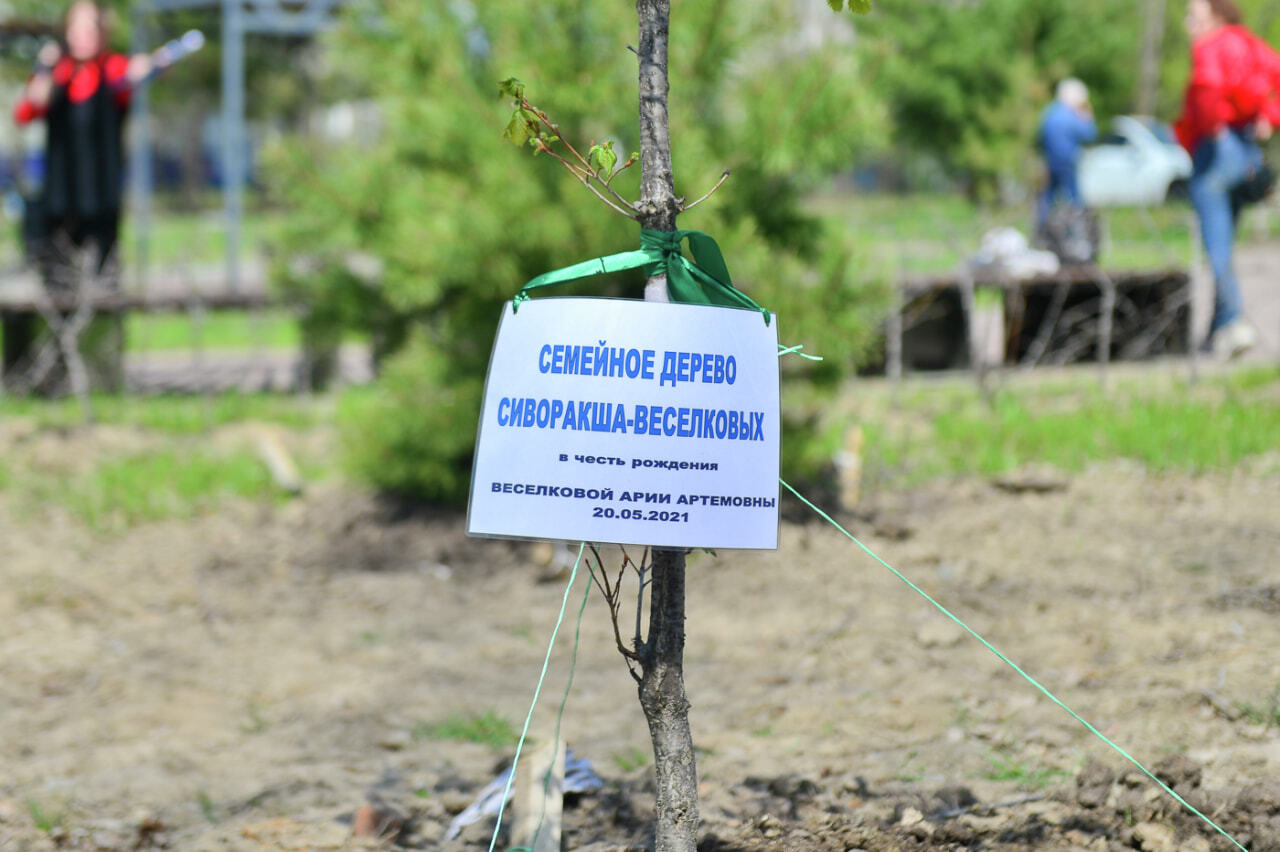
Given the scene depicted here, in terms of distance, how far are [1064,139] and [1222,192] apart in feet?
12.1

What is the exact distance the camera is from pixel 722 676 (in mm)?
3705

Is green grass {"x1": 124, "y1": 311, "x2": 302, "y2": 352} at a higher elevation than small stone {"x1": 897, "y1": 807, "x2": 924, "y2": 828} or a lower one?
higher

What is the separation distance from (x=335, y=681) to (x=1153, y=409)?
380 centimetres

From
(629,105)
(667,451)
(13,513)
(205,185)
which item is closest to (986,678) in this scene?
(667,451)

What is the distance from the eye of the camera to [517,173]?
15.5 ft

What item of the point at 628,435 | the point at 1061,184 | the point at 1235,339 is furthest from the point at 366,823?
the point at 1061,184

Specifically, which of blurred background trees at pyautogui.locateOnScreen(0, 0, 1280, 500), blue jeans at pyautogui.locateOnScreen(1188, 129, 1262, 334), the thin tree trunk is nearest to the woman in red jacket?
blue jeans at pyautogui.locateOnScreen(1188, 129, 1262, 334)

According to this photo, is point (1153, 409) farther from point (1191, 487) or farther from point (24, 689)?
point (24, 689)

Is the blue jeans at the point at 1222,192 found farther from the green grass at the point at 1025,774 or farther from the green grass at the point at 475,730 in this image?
the green grass at the point at 475,730

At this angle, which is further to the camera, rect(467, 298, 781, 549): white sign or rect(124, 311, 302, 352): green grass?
rect(124, 311, 302, 352): green grass

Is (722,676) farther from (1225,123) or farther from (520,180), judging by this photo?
(1225,123)

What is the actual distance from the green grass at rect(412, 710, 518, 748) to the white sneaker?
4671mm

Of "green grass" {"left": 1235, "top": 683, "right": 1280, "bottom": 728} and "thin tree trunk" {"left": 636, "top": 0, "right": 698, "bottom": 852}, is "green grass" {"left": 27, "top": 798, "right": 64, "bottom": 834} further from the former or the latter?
"green grass" {"left": 1235, "top": 683, "right": 1280, "bottom": 728}

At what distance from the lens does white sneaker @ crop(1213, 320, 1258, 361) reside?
6.43m
